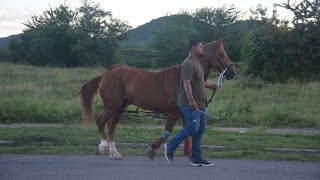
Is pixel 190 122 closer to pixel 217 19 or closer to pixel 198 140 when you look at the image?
pixel 198 140

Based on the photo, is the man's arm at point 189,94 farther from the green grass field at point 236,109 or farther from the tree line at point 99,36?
the tree line at point 99,36

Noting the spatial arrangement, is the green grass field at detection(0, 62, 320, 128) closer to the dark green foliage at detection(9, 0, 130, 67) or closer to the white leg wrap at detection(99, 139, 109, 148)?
the white leg wrap at detection(99, 139, 109, 148)

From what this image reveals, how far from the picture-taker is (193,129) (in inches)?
299

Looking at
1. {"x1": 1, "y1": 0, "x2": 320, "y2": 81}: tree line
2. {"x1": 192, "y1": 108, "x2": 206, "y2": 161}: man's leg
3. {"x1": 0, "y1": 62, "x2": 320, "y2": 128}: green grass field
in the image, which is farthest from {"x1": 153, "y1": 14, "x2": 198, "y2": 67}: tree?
{"x1": 192, "y1": 108, "x2": 206, "y2": 161}: man's leg

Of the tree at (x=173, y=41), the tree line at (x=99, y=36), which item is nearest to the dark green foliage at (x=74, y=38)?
the tree line at (x=99, y=36)

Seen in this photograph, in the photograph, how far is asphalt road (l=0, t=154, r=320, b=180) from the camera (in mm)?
6859

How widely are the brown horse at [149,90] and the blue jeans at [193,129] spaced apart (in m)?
0.42

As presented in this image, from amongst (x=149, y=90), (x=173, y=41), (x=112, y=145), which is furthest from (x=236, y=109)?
(x=173, y=41)

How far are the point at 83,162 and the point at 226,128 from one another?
540cm

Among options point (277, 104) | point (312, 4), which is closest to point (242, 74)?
point (312, 4)

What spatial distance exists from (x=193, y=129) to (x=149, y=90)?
1.35 meters

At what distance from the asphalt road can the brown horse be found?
49 cm

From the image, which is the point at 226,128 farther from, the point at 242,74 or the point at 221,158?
the point at 242,74

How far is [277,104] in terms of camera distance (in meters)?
15.8
